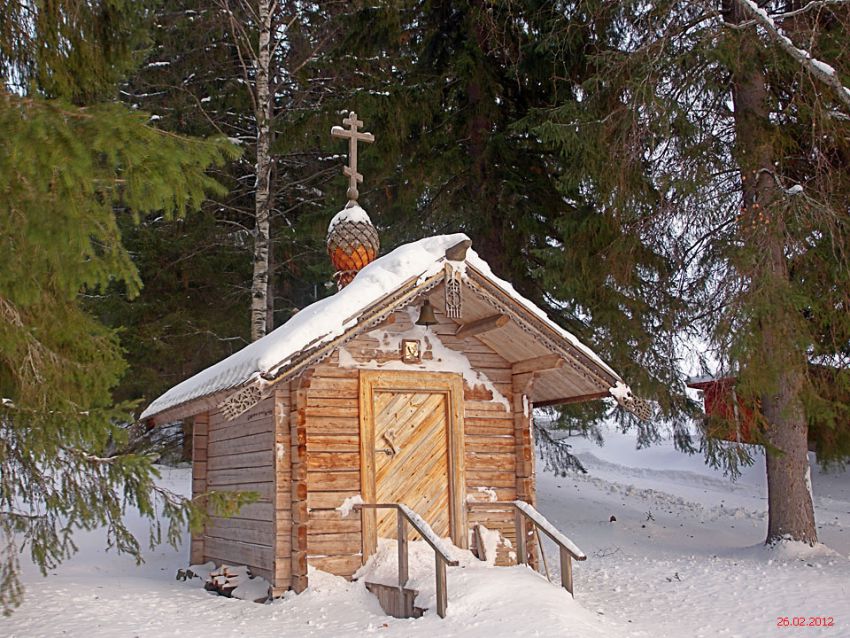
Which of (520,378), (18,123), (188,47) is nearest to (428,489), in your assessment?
(520,378)

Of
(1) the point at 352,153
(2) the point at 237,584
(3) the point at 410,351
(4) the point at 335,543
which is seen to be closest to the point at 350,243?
(1) the point at 352,153

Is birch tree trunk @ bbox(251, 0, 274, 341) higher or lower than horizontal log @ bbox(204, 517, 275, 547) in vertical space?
higher

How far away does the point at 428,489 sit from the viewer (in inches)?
415

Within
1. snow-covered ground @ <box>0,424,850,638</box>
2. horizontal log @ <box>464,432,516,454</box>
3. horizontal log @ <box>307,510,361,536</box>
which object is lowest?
snow-covered ground @ <box>0,424,850,638</box>

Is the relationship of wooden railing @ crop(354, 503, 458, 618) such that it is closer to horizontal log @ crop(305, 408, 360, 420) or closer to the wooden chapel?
the wooden chapel

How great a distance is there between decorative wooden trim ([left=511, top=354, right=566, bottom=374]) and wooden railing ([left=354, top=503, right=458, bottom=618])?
8.36 ft

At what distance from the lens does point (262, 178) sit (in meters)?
16.1

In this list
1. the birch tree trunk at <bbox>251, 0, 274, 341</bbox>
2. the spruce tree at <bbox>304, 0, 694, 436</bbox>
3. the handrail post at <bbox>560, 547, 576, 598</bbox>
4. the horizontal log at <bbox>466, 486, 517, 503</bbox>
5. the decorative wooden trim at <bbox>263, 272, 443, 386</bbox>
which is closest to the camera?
the decorative wooden trim at <bbox>263, 272, 443, 386</bbox>

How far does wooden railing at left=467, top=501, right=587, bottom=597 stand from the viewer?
30.2ft

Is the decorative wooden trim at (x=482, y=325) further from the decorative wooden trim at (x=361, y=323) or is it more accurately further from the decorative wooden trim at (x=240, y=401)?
the decorative wooden trim at (x=240, y=401)

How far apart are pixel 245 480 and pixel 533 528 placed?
149 inches

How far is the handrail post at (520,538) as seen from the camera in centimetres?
1019

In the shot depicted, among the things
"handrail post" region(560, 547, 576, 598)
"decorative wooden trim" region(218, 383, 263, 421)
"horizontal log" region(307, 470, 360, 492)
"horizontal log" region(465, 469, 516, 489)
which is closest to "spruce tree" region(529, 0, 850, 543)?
"horizontal log" region(465, 469, 516, 489)

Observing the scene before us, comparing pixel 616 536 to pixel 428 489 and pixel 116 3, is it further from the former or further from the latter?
pixel 116 3
